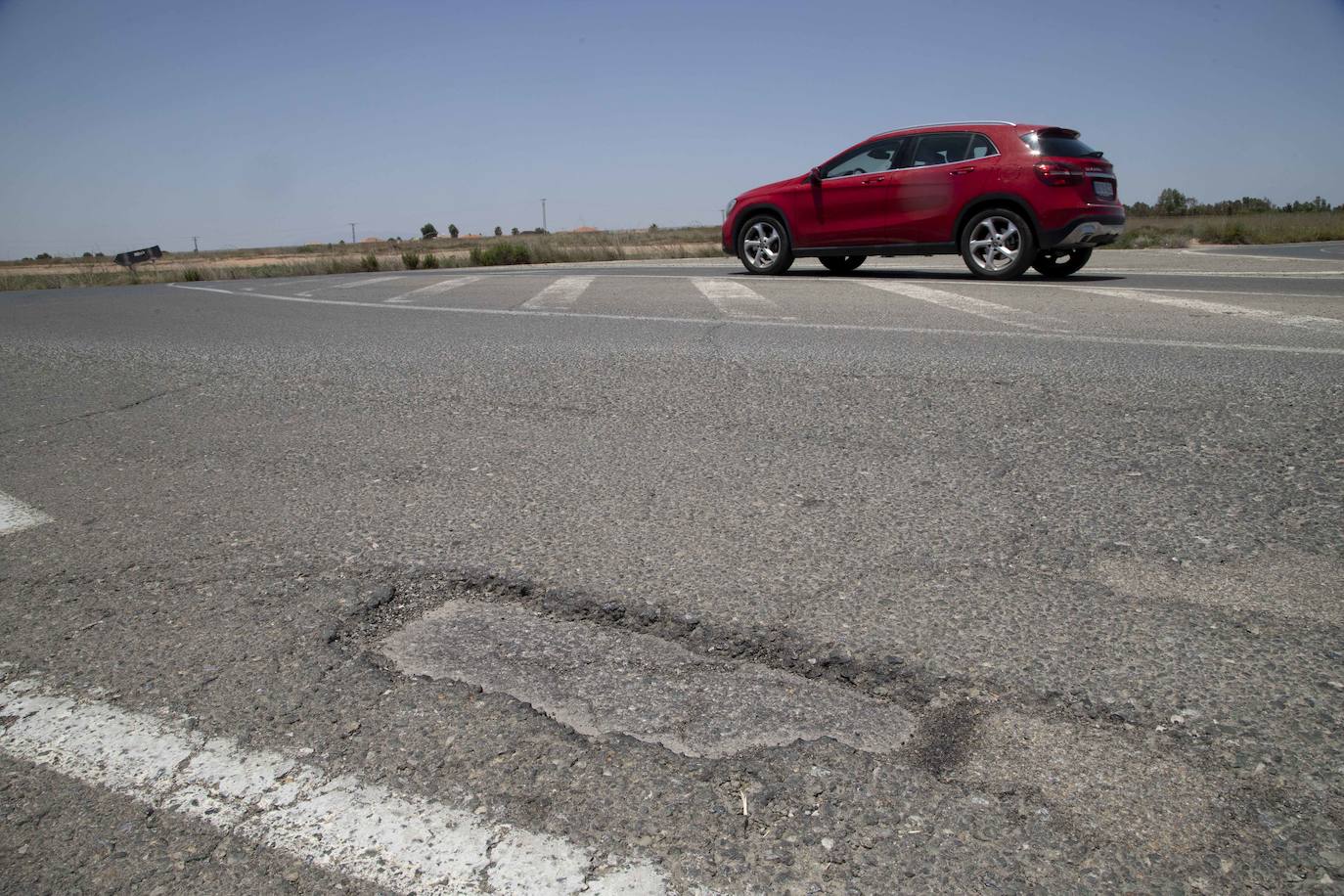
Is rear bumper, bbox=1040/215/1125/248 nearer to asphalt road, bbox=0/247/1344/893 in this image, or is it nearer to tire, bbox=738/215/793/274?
tire, bbox=738/215/793/274

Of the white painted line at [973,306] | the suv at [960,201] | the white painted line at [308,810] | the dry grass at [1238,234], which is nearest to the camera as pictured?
the white painted line at [308,810]

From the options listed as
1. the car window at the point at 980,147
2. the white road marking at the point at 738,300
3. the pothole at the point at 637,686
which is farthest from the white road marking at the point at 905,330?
the pothole at the point at 637,686

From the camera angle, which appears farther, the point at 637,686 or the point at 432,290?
the point at 432,290

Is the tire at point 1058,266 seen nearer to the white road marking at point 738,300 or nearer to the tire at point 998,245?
the tire at point 998,245

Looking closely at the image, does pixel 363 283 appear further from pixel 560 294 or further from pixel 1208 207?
pixel 1208 207

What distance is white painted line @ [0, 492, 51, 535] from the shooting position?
312cm

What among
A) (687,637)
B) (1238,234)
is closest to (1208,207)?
(1238,234)

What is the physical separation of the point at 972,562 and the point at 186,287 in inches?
597

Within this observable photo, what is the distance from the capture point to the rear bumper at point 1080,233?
32.0ft

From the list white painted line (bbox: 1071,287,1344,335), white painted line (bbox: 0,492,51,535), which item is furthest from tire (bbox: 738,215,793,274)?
white painted line (bbox: 0,492,51,535)

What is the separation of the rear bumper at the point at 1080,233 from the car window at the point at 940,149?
1.34 m

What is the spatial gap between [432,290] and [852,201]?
5151mm

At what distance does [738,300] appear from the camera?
8961mm

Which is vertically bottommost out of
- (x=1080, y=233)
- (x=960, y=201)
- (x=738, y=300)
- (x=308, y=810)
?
(x=308, y=810)
